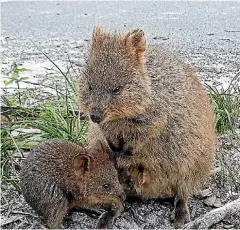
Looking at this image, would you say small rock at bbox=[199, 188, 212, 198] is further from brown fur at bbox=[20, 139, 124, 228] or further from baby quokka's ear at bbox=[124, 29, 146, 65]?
baby quokka's ear at bbox=[124, 29, 146, 65]

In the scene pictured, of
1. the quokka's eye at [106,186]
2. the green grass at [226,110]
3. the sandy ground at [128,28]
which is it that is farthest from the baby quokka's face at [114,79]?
the green grass at [226,110]

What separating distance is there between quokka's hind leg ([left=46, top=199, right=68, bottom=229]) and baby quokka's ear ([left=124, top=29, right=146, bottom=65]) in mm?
1119

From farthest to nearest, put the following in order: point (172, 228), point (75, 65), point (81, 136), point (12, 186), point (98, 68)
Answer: point (75, 65)
point (81, 136)
point (12, 186)
point (172, 228)
point (98, 68)

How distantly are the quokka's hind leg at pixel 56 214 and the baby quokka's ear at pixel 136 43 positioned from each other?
1119 mm

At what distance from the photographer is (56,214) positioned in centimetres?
432

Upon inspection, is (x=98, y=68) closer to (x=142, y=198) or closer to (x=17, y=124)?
(x=142, y=198)

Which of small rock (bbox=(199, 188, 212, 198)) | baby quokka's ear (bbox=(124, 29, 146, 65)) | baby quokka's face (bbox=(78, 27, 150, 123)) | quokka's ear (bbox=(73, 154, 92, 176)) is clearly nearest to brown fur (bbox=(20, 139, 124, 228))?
quokka's ear (bbox=(73, 154, 92, 176))

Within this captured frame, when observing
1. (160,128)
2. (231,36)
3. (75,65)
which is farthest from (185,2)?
(160,128)

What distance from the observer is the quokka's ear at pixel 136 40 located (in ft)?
14.3

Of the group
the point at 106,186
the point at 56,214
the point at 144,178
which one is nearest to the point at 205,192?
the point at 144,178

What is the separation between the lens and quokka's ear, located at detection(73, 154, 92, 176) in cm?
432

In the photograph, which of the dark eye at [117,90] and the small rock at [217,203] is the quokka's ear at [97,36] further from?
the small rock at [217,203]

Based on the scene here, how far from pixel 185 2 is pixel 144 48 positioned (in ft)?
30.8

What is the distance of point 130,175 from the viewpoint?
4578mm
